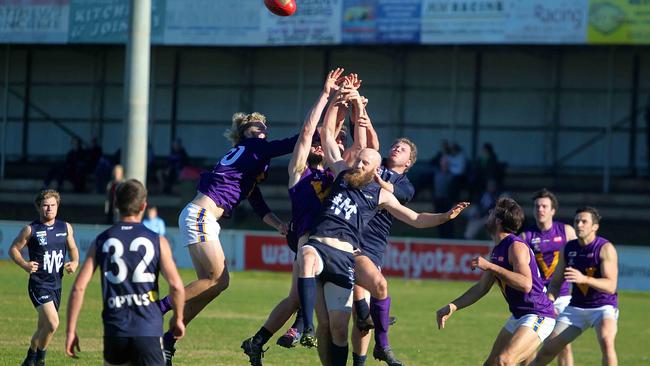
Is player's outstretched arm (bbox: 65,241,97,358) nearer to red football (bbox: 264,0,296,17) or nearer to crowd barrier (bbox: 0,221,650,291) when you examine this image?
red football (bbox: 264,0,296,17)

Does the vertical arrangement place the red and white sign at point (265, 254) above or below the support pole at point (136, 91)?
below

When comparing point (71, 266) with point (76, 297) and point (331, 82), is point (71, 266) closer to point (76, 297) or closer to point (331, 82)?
point (331, 82)

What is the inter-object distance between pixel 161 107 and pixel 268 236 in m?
11.8

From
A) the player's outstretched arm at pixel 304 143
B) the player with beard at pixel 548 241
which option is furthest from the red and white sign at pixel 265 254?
the player's outstretched arm at pixel 304 143

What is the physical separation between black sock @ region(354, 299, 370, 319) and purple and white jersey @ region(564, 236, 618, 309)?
2221 mm

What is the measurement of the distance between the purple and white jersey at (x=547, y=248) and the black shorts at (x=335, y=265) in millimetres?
3069

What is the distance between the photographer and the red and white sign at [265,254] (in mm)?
25578

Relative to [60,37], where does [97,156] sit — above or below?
below

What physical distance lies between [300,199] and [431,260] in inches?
566

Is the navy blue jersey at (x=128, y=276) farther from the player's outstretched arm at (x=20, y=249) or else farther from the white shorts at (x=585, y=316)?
the white shorts at (x=585, y=316)

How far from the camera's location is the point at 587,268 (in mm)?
11508

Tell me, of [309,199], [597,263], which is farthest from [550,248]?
[309,199]

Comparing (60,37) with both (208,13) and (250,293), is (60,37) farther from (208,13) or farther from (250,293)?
(250,293)

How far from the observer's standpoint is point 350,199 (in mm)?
10172
